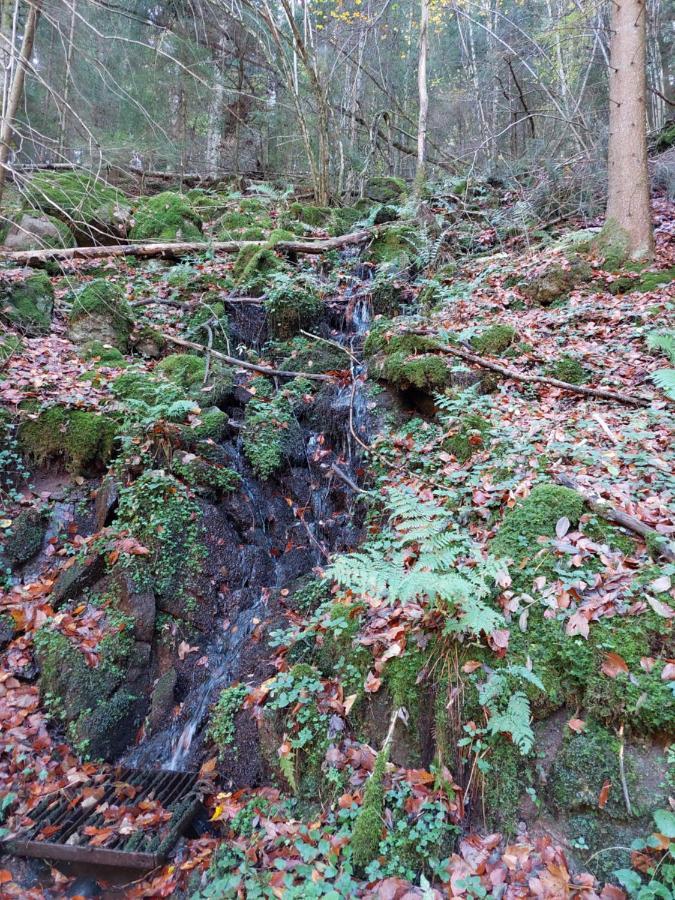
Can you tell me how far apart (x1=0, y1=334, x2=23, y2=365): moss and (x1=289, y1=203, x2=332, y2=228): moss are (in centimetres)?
861

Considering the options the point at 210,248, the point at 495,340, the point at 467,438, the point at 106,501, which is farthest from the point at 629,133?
the point at 106,501

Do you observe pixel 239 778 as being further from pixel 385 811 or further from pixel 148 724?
pixel 385 811

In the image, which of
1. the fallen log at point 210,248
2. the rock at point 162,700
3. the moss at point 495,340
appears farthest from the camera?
→ the fallen log at point 210,248

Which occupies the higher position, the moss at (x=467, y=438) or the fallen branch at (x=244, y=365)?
the fallen branch at (x=244, y=365)

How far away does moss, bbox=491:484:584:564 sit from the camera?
3.59m

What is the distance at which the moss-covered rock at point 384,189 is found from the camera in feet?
51.2

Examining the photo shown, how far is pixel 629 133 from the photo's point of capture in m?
7.98

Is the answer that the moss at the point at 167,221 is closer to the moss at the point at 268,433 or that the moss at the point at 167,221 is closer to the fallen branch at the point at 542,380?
the moss at the point at 268,433

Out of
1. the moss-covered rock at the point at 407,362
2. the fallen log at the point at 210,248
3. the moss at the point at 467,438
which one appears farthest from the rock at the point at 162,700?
the fallen log at the point at 210,248

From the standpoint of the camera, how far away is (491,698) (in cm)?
297

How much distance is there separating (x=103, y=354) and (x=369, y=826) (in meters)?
7.49

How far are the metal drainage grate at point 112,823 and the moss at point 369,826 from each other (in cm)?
153

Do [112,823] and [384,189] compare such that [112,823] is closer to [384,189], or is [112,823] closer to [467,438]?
[467,438]

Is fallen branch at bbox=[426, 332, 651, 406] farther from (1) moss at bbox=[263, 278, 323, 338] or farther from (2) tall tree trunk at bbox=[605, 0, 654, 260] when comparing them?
(2) tall tree trunk at bbox=[605, 0, 654, 260]
